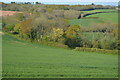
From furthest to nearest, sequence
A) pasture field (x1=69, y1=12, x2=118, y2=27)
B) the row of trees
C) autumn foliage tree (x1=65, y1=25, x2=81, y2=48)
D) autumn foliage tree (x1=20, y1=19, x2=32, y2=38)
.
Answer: pasture field (x1=69, y1=12, x2=118, y2=27)
autumn foliage tree (x1=20, y1=19, x2=32, y2=38)
autumn foliage tree (x1=65, y1=25, x2=81, y2=48)
the row of trees

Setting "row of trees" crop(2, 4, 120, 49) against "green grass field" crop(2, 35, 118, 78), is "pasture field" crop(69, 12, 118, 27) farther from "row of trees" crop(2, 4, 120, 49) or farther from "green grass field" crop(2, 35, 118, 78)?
"green grass field" crop(2, 35, 118, 78)

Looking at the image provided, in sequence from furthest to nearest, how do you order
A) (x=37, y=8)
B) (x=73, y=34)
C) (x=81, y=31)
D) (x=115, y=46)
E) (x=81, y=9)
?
(x=81, y=9)
(x=37, y=8)
(x=81, y=31)
(x=73, y=34)
(x=115, y=46)

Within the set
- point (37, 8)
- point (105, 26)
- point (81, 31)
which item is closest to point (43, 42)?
point (81, 31)

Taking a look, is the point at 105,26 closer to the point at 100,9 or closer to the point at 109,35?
the point at 109,35

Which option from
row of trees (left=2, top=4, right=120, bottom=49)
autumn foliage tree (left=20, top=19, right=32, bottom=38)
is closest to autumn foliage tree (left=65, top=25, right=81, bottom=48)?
row of trees (left=2, top=4, right=120, bottom=49)

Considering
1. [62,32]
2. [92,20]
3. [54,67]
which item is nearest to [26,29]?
[62,32]

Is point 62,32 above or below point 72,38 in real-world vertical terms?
above

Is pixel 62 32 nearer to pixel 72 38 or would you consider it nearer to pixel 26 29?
pixel 72 38

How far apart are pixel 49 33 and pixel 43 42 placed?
473cm

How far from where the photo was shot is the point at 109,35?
38.7m

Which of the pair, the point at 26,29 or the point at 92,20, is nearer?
the point at 26,29

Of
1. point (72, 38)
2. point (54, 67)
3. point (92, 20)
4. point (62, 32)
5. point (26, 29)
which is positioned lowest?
point (54, 67)

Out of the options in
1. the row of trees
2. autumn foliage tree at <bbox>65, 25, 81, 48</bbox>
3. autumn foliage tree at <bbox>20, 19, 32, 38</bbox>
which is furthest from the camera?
autumn foliage tree at <bbox>20, 19, 32, 38</bbox>

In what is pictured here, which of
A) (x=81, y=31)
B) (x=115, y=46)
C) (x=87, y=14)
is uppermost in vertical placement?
(x=87, y=14)
